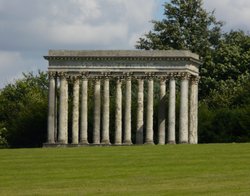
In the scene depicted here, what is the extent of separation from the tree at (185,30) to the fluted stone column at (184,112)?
39.7 meters

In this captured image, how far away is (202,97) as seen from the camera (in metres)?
171

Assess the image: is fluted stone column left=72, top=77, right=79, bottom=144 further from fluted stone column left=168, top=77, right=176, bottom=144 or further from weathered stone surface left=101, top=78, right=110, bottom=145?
fluted stone column left=168, top=77, right=176, bottom=144

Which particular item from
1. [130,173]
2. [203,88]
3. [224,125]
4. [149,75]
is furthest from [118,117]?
[130,173]

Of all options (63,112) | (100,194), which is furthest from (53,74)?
(100,194)

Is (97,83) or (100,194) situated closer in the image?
(100,194)

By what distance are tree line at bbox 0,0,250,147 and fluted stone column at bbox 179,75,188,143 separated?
6.53 m

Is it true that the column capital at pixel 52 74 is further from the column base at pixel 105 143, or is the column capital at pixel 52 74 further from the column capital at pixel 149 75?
the column capital at pixel 149 75

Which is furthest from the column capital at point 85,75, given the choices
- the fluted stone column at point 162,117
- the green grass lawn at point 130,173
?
the green grass lawn at point 130,173

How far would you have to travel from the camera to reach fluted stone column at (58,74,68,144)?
137375mm

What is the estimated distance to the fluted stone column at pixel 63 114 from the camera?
137375mm

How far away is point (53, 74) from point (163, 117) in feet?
48.1

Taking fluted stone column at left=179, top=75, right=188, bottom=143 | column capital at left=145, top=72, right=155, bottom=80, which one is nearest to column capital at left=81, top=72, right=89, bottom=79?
column capital at left=145, top=72, right=155, bottom=80

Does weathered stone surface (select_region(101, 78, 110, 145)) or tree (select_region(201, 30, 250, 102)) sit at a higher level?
tree (select_region(201, 30, 250, 102))

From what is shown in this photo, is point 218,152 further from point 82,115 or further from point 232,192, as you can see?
point 82,115
